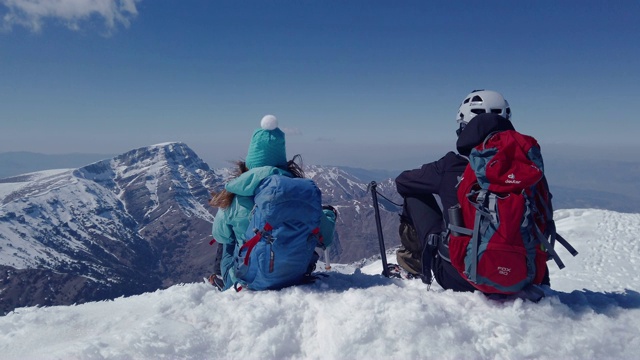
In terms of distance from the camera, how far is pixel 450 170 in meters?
5.57

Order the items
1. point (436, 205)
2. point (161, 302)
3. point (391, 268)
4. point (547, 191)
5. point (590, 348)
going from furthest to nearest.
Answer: point (391, 268), point (436, 205), point (161, 302), point (547, 191), point (590, 348)

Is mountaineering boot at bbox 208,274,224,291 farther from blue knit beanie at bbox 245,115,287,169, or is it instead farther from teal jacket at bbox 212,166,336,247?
blue knit beanie at bbox 245,115,287,169

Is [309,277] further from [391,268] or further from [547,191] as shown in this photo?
[547,191]

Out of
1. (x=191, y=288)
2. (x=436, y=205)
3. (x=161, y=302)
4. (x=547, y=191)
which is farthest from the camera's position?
(x=436, y=205)

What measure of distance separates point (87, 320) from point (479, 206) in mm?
5620

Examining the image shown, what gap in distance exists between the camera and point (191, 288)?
567cm

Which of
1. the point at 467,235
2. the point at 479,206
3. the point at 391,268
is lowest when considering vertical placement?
the point at 391,268

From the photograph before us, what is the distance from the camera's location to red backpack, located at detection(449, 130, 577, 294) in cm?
449

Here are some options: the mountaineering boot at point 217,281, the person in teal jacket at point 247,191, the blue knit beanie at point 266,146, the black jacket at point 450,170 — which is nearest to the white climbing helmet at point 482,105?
the black jacket at point 450,170

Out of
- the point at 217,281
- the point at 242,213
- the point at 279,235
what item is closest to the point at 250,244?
the point at 279,235

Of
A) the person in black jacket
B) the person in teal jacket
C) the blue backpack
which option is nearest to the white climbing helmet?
the person in black jacket

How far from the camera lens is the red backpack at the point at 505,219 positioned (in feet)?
14.7

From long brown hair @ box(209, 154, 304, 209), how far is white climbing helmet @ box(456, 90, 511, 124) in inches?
132

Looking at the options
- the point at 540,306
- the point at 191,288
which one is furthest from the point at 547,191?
the point at 191,288
